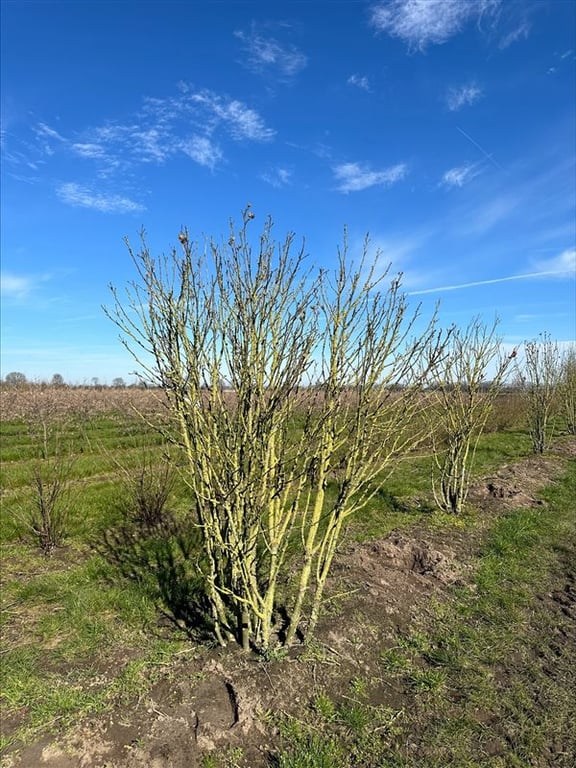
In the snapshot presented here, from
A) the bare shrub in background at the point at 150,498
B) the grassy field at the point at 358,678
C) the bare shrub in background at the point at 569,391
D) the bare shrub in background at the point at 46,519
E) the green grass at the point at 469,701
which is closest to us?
the green grass at the point at 469,701

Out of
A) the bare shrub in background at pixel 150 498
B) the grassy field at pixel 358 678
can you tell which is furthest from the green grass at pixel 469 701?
the bare shrub in background at pixel 150 498

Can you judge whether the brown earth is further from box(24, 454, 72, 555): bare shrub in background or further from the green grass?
box(24, 454, 72, 555): bare shrub in background

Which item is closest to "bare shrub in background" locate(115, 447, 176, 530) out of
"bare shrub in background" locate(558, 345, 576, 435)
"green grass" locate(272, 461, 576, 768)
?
"green grass" locate(272, 461, 576, 768)

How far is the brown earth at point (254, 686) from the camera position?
8.43 feet

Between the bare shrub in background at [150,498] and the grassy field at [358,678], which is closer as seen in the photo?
the grassy field at [358,678]

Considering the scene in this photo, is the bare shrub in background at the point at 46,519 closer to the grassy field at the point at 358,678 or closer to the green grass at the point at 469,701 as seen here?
the grassy field at the point at 358,678

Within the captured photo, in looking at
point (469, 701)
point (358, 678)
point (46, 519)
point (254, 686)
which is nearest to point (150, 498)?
point (46, 519)

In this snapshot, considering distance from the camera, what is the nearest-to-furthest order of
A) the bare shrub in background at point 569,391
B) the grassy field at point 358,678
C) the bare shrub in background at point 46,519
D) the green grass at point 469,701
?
the green grass at point 469,701, the grassy field at point 358,678, the bare shrub in background at point 46,519, the bare shrub in background at point 569,391

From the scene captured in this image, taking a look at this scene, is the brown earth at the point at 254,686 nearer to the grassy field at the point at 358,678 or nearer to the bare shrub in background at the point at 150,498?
the grassy field at the point at 358,678

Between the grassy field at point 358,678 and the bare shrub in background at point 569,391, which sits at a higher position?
the bare shrub in background at point 569,391

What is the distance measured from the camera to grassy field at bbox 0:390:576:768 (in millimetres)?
2680

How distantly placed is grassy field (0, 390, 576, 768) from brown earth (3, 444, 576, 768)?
0.09m

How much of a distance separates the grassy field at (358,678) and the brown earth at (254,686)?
0.30ft

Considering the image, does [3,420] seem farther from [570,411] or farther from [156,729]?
[570,411]
